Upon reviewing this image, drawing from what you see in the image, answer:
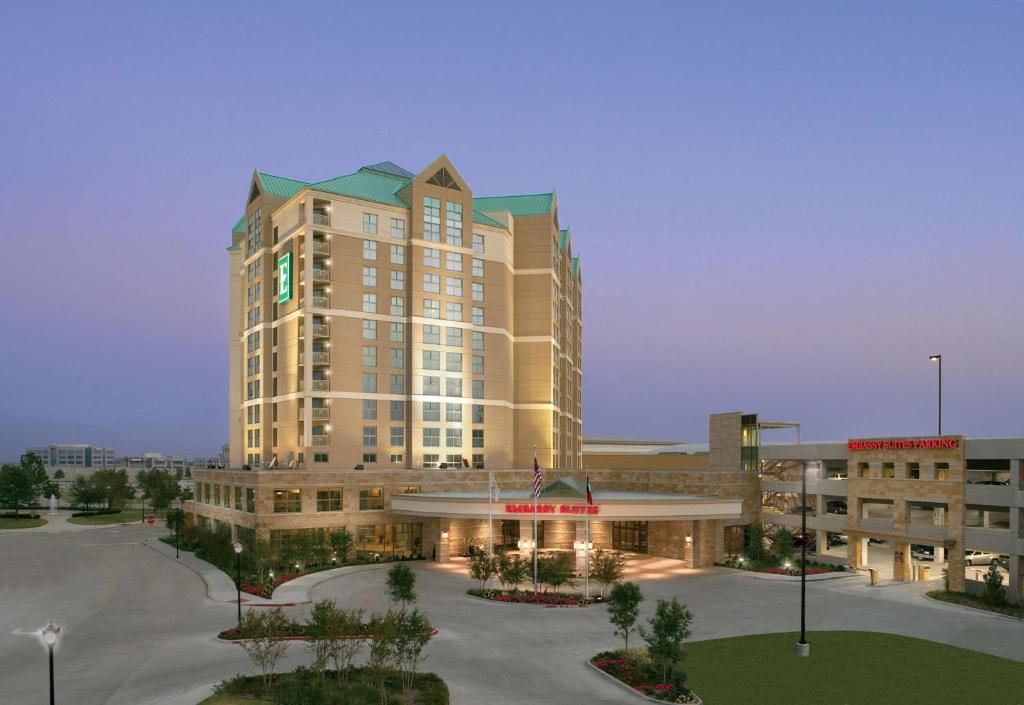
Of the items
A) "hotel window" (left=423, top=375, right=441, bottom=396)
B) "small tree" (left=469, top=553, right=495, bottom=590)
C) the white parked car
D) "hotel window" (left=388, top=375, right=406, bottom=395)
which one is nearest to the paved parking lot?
"small tree" (left=469, top=553, right=495, bottom=590)

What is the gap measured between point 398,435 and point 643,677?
52.0m

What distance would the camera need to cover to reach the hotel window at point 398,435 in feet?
249

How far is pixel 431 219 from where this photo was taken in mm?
78312

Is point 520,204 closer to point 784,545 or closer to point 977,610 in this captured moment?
point 784,545

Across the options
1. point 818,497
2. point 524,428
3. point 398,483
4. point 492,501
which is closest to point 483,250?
point 524,428

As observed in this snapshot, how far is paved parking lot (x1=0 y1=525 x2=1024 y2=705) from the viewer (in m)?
27.1

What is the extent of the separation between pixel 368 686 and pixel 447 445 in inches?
2141

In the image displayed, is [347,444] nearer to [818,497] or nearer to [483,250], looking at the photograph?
[483,250]

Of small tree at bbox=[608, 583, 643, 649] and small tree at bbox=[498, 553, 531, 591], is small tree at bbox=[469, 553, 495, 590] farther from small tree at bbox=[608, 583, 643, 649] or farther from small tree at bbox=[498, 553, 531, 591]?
small tree at bbox=[608, 583, 643, 649]

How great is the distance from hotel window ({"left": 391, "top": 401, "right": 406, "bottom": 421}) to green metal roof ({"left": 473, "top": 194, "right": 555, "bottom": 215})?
1084 inches

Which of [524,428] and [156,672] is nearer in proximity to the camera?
[156,672]

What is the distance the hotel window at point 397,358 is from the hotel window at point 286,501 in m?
18.3

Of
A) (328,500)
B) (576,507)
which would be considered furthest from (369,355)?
(576,507)

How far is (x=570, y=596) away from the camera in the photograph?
1732 inches
